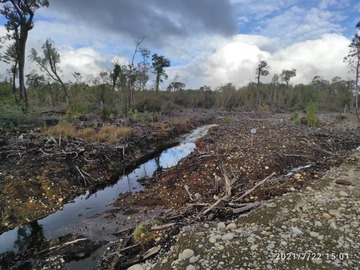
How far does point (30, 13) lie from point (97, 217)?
53.6 feet

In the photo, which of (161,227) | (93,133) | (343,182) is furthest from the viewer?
(93,133)

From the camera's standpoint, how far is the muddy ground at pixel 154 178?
6.09 metres

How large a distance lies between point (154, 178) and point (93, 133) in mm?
5611

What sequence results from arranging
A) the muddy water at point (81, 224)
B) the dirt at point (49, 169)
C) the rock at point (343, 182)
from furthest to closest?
the dirt at point (49, 169)
the rock at point (343, 182)
the muddy water at point (81, 224)

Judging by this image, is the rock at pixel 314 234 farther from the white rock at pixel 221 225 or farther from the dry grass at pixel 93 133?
the dry grass at pixel 93 133

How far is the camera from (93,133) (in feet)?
45.6

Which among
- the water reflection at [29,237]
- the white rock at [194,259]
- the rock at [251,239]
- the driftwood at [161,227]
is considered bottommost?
the water reflection at [29,237]

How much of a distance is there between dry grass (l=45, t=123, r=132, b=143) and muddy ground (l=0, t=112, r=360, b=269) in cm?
84

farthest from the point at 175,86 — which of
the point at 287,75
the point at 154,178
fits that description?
the point at 154,178

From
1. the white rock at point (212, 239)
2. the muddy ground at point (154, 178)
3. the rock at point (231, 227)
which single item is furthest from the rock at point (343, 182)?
the white rock at point (212, 239)

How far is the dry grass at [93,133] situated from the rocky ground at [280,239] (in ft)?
30.5

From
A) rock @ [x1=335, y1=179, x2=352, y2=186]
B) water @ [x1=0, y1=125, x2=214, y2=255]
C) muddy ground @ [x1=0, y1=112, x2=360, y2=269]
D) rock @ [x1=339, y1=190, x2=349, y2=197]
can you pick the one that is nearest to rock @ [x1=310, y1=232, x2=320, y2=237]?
muddy ground @ [x1=0, y1=112, x2=360, y2=269]

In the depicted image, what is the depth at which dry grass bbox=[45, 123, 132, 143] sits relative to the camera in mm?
12852

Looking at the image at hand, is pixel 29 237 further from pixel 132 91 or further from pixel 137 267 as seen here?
pixel 132 91
